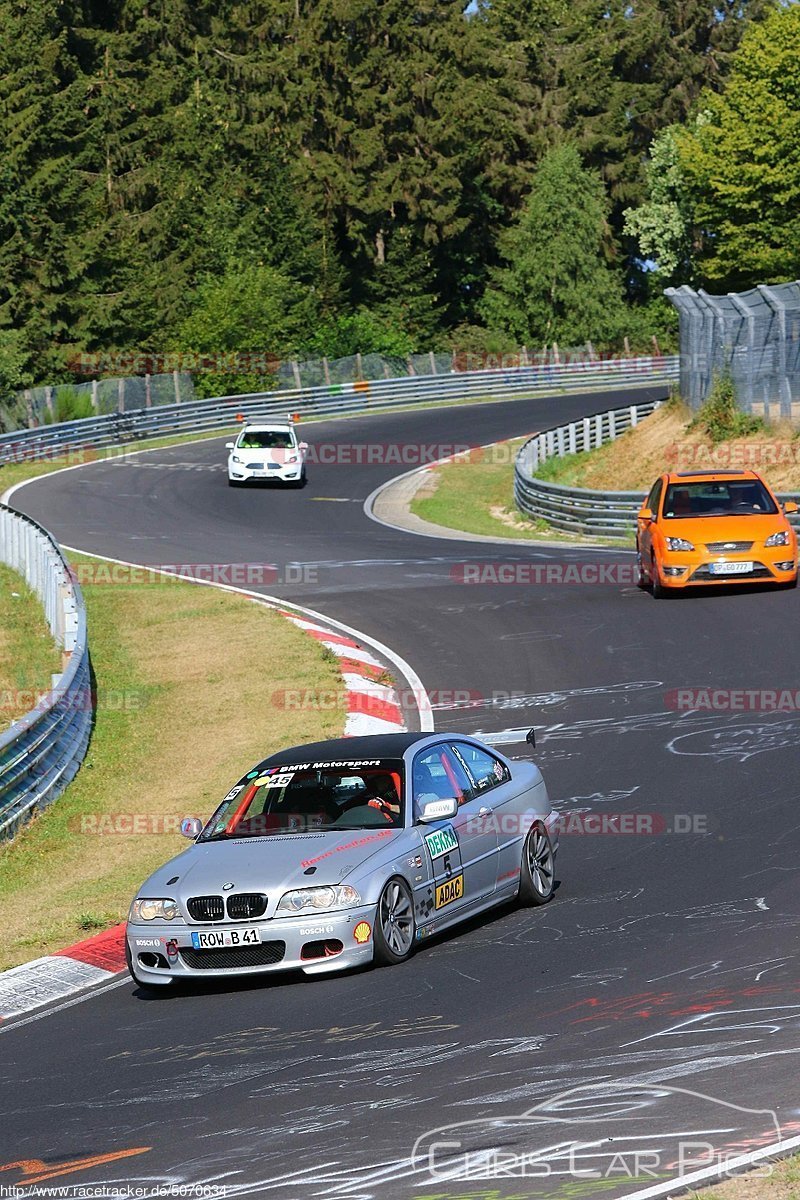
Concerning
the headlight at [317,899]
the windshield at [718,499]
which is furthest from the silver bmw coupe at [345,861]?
the windshield at [718,499]

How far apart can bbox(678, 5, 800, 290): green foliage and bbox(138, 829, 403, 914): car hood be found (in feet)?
251

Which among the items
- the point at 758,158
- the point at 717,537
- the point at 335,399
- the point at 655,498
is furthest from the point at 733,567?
the point at 758,158

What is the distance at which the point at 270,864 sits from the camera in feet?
32.2

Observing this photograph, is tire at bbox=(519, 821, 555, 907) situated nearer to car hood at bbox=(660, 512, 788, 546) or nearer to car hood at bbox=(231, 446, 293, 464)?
car hood at bbox=(660, 512, 788, 546)

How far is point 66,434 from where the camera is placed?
171 ft

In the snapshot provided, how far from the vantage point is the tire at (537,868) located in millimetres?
11125

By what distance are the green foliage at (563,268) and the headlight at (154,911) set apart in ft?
273

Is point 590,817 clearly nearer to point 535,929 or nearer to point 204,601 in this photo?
point 535,929

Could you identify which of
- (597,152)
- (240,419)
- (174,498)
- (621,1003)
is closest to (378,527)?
(174,498)

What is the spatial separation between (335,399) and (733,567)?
136 feet

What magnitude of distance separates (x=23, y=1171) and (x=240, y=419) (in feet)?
179

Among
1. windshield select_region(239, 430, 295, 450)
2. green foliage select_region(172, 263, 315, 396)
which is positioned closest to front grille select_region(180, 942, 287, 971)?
windshield select_region(239, 430, 295, 450)
